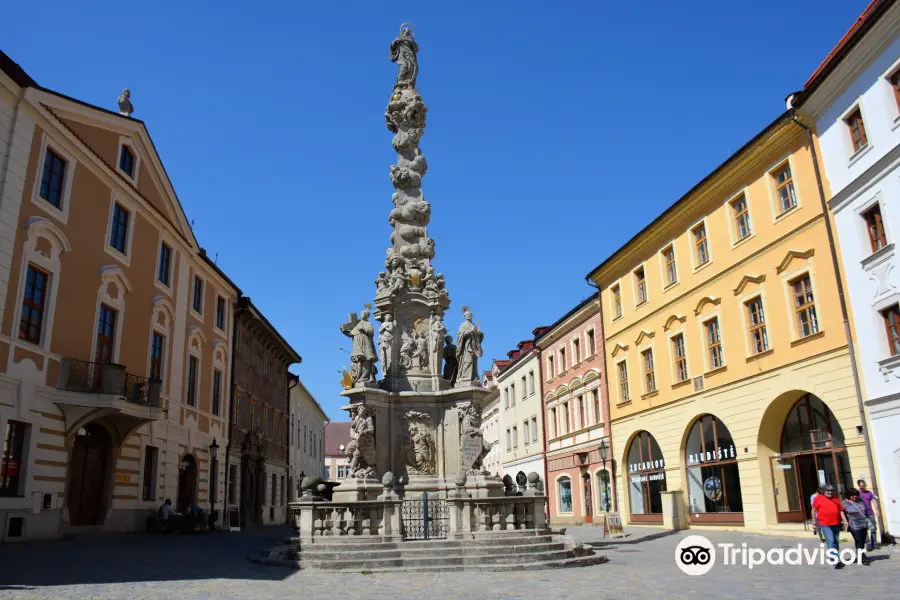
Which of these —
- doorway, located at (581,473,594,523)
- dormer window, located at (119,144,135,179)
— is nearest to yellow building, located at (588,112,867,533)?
doorway, located at (581,473,594,523)

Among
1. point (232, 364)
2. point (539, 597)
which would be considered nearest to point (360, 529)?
point (539, 597)

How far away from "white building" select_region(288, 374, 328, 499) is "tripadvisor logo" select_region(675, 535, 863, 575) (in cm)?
3138

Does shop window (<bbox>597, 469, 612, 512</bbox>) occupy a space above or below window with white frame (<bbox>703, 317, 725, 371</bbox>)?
below

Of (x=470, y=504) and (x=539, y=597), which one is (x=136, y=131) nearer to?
(x=470, y=504)

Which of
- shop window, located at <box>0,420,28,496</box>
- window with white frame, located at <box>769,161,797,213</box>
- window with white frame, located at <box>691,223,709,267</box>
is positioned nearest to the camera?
shop window, located at <box>0,420,28,496</box>

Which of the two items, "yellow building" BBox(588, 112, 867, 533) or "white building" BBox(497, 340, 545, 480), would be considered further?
"white building" BBox(497, 340, 545, 480)

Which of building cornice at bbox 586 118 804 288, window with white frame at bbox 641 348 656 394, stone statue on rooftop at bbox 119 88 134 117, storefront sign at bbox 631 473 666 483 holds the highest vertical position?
stone statue on rooftop at bbox 119 88 134 117

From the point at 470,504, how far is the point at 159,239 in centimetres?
1827

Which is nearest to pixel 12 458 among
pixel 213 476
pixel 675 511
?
pixel 213 476

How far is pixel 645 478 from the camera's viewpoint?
2911 centimetres

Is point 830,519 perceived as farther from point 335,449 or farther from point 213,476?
point 335,449

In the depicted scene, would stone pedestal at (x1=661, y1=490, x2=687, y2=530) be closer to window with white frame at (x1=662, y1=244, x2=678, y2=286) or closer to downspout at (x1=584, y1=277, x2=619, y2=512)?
downspout at (x1=584, y1=277, x2=619, y2=512)

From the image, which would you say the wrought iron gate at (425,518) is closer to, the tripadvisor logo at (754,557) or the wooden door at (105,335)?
the tripadvisor logo at (754,557)

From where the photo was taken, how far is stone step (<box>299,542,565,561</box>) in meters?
12.4
